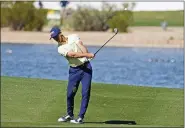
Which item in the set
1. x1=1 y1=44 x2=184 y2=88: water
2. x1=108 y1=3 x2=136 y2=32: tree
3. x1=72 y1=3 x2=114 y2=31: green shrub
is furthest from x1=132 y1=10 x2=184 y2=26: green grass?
x1=1 y1=44 x2=184 y2=88: water

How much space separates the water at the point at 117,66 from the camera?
1116 inches

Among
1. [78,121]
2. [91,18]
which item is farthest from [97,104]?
[91,18]

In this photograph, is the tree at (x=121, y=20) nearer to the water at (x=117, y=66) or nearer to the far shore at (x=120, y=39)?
the far shore at (x=120, y=39)

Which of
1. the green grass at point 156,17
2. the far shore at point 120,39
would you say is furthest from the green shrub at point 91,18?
the green grass at point 156,17

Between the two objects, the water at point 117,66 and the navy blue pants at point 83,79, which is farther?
the water at point 117,66

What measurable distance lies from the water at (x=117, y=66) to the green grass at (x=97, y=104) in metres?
9.66

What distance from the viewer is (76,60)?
11453 millimetres

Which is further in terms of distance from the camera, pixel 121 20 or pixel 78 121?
pixel 121 20

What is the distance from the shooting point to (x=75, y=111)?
1318cm

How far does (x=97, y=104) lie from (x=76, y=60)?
250 cm

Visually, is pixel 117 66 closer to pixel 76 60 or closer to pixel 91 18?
pixel 76 60

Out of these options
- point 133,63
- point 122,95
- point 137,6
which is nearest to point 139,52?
point 133,63

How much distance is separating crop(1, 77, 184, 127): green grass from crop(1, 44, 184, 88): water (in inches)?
380

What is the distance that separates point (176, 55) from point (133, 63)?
6.88 meters
